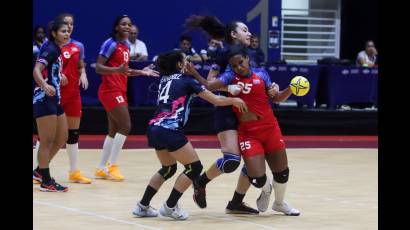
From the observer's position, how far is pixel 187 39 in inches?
655

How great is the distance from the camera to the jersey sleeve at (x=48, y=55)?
9909mm

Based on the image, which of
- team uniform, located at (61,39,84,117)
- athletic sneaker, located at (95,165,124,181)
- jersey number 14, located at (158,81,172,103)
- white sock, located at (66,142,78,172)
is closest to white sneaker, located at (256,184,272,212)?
jersey number 14, located at (158,81,172,103)

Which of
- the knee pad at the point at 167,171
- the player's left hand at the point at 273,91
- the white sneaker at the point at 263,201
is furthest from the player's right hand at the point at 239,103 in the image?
the white sneaker at the point at 263,201

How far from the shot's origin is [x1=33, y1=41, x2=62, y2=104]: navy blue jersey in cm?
992

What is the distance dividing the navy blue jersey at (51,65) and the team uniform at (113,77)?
3.60ft

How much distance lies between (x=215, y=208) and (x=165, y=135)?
1358mm

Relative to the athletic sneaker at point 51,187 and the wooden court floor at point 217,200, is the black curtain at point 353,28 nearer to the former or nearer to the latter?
the wooden court floor at point 217,200

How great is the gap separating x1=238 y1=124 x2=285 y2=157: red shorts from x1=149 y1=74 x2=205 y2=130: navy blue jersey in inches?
24.8

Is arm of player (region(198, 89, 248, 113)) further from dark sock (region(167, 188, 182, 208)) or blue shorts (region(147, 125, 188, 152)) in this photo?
dark sock (region(167, 188, 182, 208))
